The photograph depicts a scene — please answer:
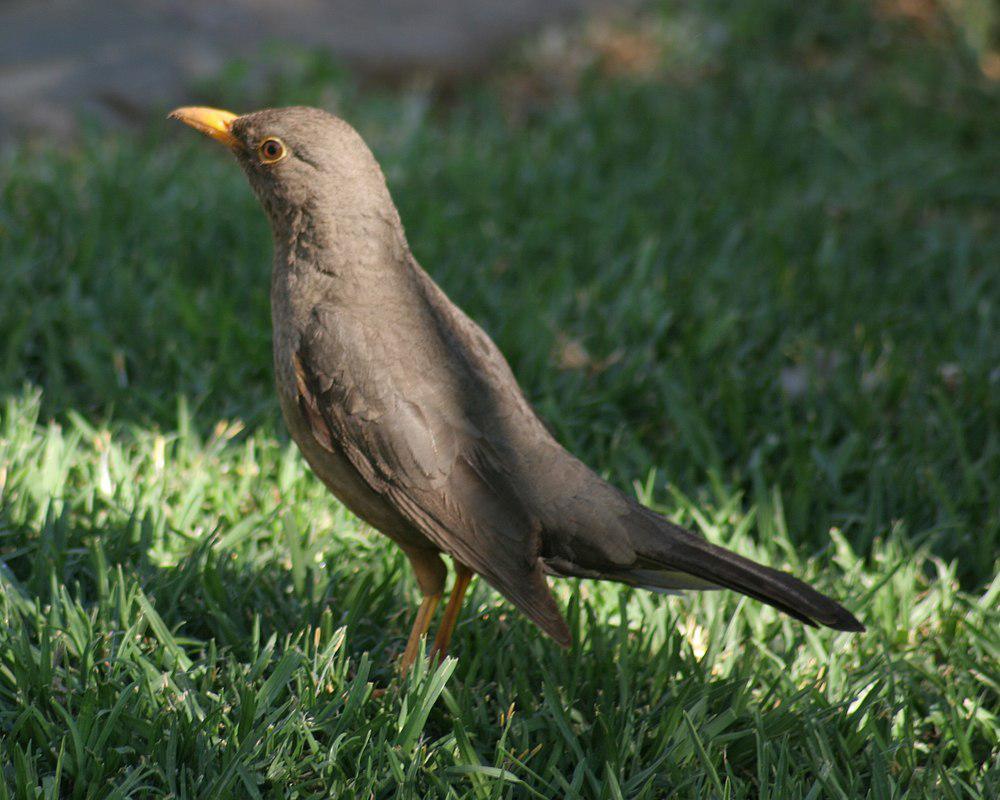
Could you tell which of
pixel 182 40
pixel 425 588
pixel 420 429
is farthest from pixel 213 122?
pixel 182 40

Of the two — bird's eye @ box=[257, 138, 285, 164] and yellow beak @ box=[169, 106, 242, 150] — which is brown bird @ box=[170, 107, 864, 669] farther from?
yellow beak @ box=[169, 106, 242, 150]

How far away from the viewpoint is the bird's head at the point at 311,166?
135 inches

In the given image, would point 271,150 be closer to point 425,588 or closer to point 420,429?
point 420,429

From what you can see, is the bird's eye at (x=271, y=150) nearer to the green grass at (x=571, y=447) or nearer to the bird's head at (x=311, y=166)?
the bird's head at (x=311, y=166)

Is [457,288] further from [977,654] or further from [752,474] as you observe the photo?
[977,654]

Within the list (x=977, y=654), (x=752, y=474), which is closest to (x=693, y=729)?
(x=977, y=654)

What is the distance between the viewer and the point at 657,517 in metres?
3.22

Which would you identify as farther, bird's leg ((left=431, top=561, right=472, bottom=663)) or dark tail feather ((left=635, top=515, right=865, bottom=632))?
bird's leg ((left=431, top=561, right=472, bottom=663))

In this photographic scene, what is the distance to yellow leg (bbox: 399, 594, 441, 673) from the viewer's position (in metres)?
3.42

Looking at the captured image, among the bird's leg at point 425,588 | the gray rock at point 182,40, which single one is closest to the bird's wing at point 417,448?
the bird's leg at point 425,588

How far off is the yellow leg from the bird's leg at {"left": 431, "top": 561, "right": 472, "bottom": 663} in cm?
4

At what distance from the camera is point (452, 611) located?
3.46m

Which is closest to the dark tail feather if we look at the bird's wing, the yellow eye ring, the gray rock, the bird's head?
the bird's wing

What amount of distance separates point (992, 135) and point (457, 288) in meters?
3.70
